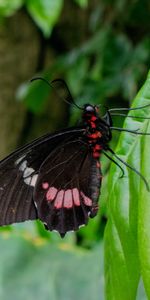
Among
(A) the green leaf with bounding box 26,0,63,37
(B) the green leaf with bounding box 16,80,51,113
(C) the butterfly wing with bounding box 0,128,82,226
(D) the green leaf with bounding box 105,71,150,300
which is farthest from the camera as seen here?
(B) the green leaf with bounding box 16,80,51,113

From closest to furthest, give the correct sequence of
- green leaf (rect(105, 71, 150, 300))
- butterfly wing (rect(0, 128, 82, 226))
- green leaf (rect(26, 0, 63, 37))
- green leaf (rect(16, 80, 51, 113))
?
green leaf (rect(105, 71, 150, 300)), butterfly wing (rect(0, 128, 82, 226)), green leaf (rect(26, 0, 63, 37)), green leaf (rect(16, 80, 51, 113))

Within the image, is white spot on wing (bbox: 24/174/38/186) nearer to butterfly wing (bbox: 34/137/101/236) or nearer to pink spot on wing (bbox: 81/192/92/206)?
butterfly wing (bbox: 34/137/101/236)

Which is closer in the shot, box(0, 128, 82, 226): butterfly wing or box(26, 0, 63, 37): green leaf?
box(0, 128, 82, 226): butterfly wing

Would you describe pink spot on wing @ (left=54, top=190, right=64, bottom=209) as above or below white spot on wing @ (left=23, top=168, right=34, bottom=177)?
below

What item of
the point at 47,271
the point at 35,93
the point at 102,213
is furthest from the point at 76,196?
the point at 35,93

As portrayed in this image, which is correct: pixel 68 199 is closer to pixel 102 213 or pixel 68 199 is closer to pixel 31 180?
pixel 31 180

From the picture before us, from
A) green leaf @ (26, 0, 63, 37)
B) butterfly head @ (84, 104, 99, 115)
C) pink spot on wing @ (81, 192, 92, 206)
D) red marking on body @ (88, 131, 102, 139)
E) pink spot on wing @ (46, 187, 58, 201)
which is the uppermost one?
green leaf @ (26, 0, 63, 37)

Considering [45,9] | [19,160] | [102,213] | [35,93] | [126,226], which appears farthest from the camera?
[35,93]

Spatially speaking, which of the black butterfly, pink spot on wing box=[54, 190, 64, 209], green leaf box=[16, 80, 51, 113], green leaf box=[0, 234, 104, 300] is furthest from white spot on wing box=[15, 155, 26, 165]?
green leaf box=[16, 80, 51, 113]
